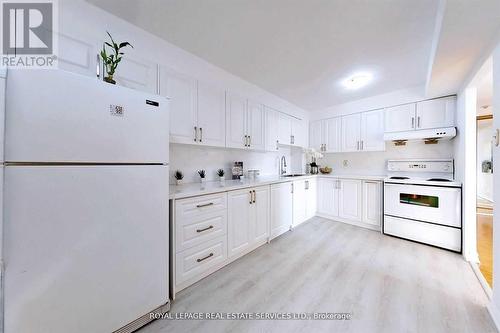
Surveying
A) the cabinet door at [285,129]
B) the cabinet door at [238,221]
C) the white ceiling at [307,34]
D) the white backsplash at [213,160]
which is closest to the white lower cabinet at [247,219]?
the cabinet door at [238,221]

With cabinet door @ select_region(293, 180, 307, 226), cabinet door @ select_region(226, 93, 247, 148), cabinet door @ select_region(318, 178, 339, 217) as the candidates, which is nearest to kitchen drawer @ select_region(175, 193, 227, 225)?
cabinet door @ select_region(226, 93, 247, 148)

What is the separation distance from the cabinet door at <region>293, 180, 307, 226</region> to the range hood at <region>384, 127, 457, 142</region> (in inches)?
66.6

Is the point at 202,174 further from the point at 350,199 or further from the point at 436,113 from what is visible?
the point at 436,113

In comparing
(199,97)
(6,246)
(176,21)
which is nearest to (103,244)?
(6,246)

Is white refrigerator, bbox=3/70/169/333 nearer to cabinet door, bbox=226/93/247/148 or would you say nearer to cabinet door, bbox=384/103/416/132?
cabinet door, bbox=226/93/247/148

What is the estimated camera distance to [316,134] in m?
4.42

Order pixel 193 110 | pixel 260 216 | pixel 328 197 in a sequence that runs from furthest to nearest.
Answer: pixel 328 197 → pixel 260 216 → pixel 193 110

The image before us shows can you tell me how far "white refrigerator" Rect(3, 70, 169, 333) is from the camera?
932 millimetres

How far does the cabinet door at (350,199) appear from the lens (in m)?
3.50

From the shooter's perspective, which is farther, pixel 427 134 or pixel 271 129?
pixel 271 129

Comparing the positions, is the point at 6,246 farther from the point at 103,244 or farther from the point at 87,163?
the point at 87,163

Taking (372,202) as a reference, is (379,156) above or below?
above

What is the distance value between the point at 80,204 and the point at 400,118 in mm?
4362

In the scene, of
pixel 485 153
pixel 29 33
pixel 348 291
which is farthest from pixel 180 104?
pixel 485 153
